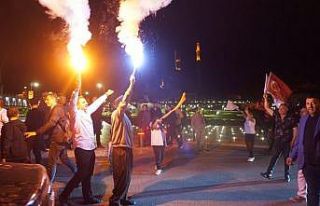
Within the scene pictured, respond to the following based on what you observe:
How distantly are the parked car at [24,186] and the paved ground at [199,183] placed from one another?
11.6ft

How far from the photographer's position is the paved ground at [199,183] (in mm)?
8828

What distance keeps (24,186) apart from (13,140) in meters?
3.98

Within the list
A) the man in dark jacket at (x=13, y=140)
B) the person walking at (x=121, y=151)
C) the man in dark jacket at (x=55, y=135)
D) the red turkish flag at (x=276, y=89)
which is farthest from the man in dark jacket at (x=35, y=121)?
the red turkish flag at (x=276, y=89)

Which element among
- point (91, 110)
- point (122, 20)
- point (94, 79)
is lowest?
point (91, 110)

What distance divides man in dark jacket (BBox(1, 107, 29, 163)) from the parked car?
2887 mm

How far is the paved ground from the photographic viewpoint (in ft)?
29.0

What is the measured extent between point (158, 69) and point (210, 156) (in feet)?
158

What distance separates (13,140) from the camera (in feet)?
27.1

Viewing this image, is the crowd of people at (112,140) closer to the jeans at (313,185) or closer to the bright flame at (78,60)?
the jeans at (313,185)

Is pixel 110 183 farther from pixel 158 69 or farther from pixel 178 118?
pixel 158 69

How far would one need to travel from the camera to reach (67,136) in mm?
9359

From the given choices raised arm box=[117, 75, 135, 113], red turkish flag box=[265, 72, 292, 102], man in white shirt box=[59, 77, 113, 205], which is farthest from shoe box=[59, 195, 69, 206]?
red turkish flag box=[265, 72, 292, 102]

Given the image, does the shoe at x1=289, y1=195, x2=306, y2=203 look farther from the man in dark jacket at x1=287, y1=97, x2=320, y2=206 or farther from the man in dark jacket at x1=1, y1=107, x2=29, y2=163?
the man in dark jacket at x1=1, y1=107, x2=29, y2=163

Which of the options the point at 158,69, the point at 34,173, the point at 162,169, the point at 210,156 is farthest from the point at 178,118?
the point at 158,69
